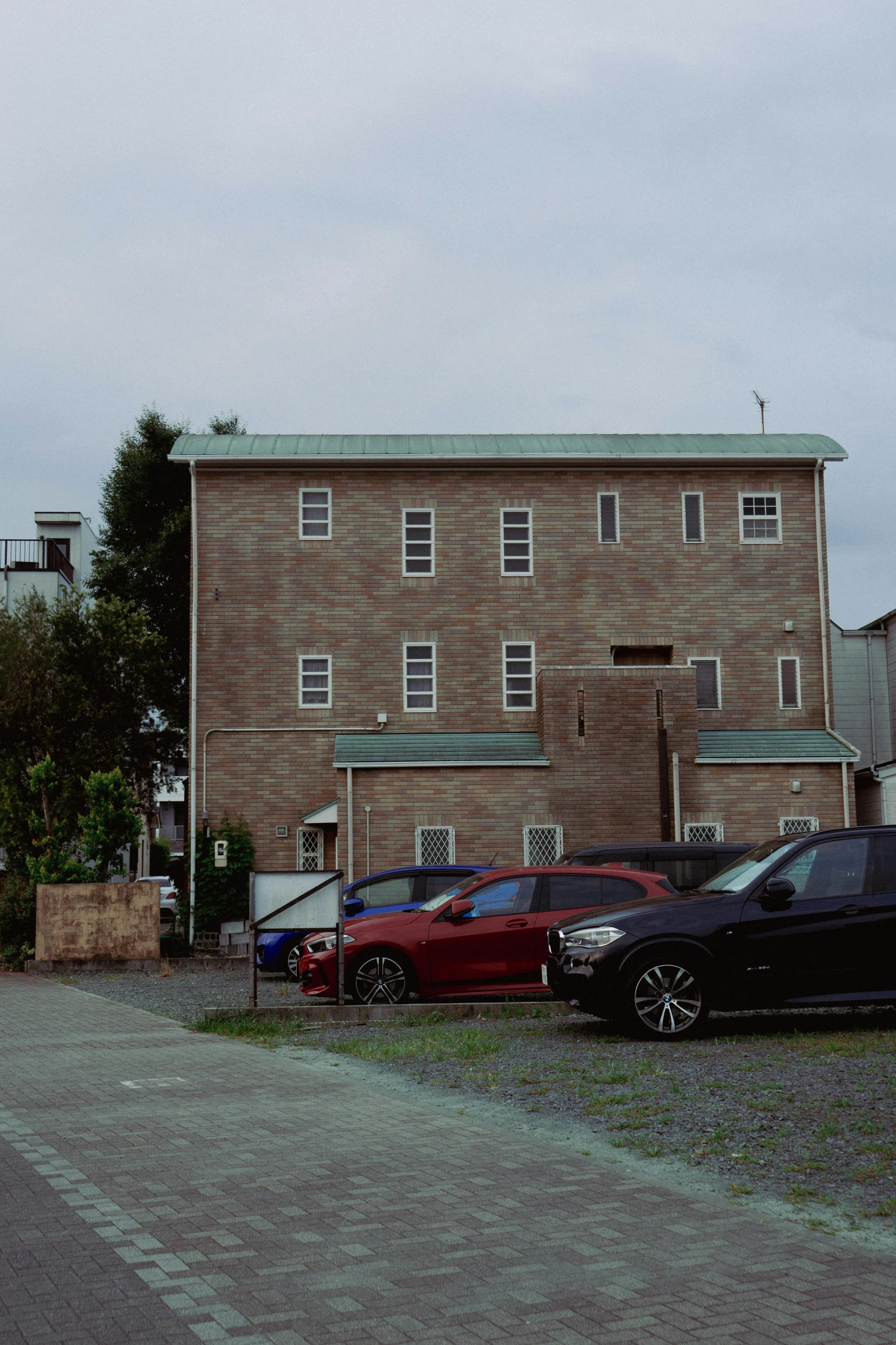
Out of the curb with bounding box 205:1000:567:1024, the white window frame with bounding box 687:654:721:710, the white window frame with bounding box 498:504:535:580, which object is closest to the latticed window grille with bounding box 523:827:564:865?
the white window frame with bounding box 687:654:721:710

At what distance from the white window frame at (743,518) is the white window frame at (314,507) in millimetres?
9377

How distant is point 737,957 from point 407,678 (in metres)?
20.0

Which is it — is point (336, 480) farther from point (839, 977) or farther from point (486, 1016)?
point (839, 977)

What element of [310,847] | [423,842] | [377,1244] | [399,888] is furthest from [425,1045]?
[310,847]

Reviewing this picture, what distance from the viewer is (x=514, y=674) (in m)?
31.7

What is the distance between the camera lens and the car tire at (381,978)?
589 inches

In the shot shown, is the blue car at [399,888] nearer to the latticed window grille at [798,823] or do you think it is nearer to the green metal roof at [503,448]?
the latticed window grille at [798,823]

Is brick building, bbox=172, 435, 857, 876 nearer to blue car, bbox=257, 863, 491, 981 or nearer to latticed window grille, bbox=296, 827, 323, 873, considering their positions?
latticed window grille, bbox=296, 827, 323, 873

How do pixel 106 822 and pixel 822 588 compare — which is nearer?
pixel 106 822

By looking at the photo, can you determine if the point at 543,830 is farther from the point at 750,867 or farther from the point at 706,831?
the point at 750,867

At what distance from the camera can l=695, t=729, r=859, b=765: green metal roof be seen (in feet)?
96.8

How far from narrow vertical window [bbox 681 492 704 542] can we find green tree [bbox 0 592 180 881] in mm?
12848

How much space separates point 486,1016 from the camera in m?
14.2

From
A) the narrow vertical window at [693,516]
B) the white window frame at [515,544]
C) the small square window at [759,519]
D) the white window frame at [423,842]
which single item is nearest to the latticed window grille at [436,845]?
the white window frame at [423,842]
